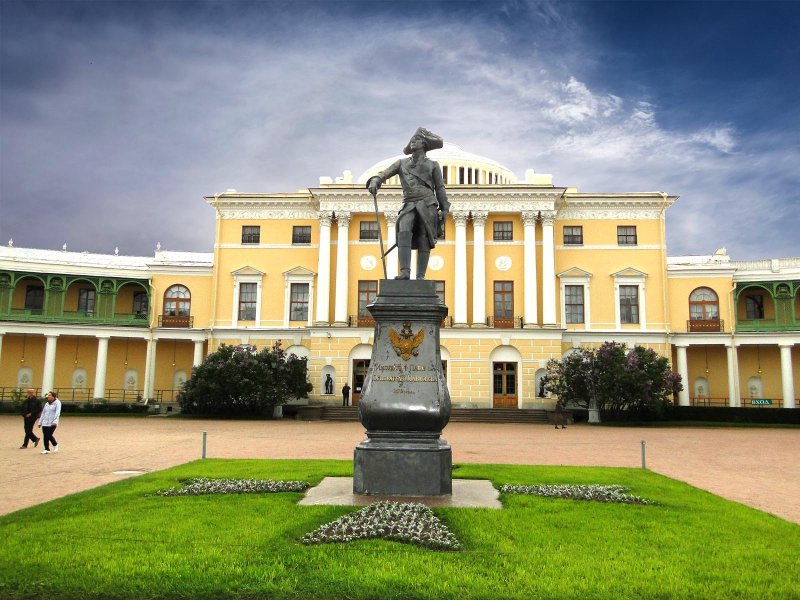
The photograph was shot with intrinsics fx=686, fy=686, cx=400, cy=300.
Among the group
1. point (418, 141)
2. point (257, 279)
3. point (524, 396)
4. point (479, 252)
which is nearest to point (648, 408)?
point (524, 396)

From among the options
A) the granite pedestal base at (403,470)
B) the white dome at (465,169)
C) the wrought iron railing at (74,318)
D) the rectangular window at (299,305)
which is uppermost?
the white dome at (465,169)

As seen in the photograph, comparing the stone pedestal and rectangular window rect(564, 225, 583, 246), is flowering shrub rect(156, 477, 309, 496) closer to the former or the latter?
the stone pedestal

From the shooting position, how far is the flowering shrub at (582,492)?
10.5 metres

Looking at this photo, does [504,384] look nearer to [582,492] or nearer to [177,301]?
[177,301]

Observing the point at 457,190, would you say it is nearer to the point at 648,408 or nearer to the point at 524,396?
the point at 524,396

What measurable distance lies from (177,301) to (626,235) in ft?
104

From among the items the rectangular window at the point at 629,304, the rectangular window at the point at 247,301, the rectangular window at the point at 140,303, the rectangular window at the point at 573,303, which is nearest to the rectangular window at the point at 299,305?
the rectangular window at the point at 247,301

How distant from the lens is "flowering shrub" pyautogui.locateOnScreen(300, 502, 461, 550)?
7438mm

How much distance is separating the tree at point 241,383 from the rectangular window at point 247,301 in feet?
23.7

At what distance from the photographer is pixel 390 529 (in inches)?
308

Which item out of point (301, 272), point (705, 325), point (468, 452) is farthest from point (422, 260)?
point (705, 325)

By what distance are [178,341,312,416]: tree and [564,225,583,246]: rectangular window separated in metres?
20.2

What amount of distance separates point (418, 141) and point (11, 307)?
4429cm

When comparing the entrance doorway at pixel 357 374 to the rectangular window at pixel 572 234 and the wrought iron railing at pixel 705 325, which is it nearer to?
the rectangular window at pixel 572 234
